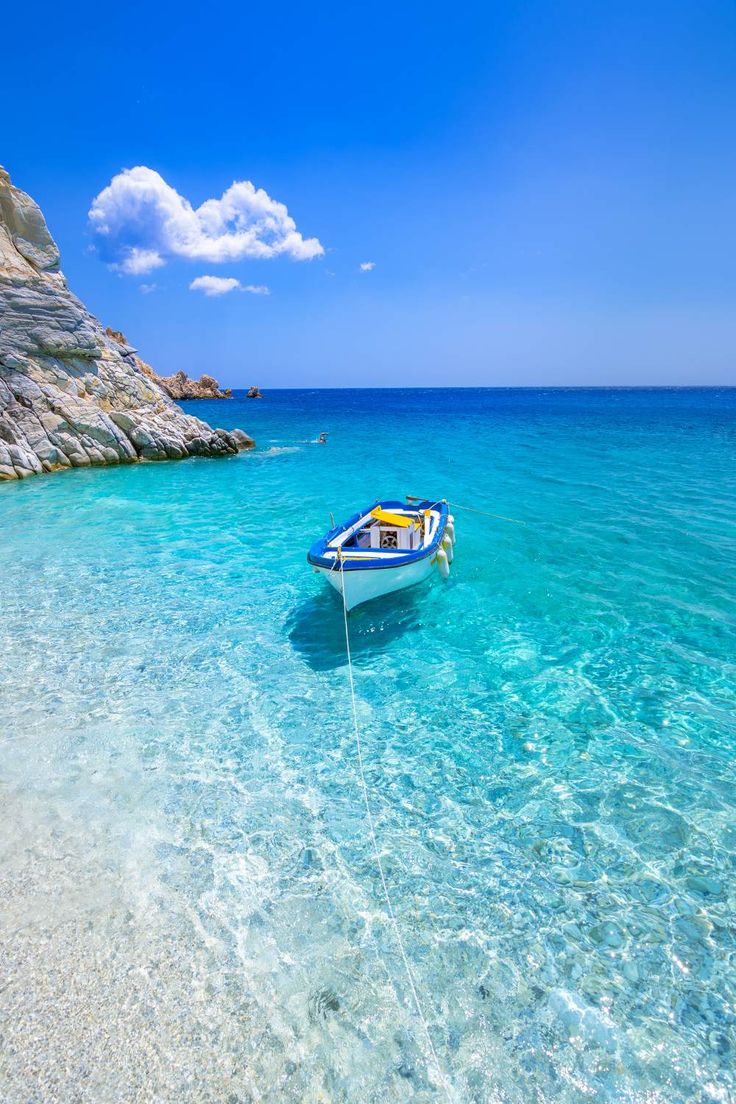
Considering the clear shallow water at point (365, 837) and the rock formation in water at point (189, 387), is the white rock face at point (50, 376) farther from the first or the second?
the rock formation in water at point (189, 387)

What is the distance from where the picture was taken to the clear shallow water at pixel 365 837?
13.9ft

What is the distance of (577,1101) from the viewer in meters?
3.96

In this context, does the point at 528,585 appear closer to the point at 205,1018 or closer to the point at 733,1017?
the point at 733,1017

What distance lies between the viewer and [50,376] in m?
31.1

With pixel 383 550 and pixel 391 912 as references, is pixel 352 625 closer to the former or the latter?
pixel 383 550

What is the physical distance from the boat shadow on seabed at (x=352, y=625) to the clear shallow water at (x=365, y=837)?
0.31 feet

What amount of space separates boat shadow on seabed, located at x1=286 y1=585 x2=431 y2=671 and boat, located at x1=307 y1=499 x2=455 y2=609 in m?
0.54

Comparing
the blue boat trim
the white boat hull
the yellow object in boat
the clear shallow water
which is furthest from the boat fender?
the yellow object in boat

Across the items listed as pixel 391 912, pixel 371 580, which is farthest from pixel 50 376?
pixel 391 912

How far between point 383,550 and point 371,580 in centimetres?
82

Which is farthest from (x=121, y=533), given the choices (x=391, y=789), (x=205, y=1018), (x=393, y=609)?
(x=205, y=1018)

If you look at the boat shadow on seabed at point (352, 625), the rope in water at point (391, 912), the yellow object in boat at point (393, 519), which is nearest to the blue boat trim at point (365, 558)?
the yellow object in boat at point (393, 519)

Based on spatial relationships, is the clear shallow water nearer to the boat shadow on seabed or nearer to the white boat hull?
the boat shadow on seabed

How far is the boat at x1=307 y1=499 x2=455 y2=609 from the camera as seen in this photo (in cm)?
1101
